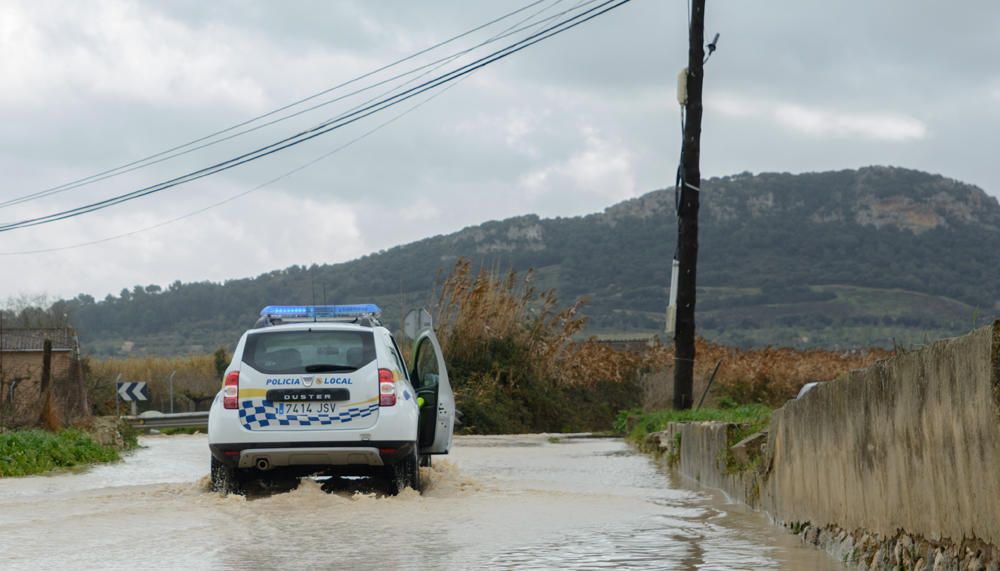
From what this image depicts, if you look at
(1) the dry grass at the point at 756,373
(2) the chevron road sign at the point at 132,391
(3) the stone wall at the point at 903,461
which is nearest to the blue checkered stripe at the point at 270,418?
(3) the stone wall at the point at 903,461

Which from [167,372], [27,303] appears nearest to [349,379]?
[167,372]

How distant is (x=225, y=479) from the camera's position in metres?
12.7

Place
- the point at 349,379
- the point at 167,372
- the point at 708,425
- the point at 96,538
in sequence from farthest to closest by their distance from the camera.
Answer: the point at 167,372 → the point at 708,425 → the point at 349,379 → the point at 96,538

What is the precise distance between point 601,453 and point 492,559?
43.3 feet

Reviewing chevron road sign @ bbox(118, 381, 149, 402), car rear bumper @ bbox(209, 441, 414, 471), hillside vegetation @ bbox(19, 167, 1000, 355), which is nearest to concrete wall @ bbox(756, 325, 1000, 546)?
car rear bumper @ bbox(209, 441, 414, 471)

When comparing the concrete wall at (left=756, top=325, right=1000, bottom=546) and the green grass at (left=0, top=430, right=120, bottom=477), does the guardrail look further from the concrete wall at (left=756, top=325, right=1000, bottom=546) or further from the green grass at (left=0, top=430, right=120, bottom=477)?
the concrete wall at (left=756, top=325, right=1000, bottom=546)

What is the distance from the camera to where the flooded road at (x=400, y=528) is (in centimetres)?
886

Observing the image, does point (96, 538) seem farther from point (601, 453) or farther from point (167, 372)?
point (167, 372)

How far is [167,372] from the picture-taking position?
51.1m

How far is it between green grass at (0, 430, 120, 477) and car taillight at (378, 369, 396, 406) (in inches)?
254

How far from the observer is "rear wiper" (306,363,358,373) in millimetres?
12406

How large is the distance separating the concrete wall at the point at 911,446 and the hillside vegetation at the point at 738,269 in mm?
72158

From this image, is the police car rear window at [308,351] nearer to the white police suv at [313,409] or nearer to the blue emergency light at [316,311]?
the white police suv at [313,409]

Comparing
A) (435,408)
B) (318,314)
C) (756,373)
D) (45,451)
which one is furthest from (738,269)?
(318,314)
